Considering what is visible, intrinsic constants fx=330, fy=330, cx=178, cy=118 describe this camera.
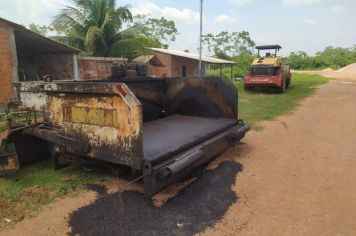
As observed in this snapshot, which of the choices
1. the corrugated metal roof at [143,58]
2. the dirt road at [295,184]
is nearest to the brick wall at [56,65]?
the corrugated metal roof at [143,58]

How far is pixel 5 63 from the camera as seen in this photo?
10.3 metres

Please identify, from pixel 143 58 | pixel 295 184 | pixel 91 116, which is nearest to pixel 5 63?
pixel 91 116

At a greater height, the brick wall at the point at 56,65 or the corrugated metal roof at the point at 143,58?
the corrugated metal roof at the point at 143,58

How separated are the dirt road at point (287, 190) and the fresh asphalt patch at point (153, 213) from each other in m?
0.11

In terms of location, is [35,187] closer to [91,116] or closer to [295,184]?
[91,116]

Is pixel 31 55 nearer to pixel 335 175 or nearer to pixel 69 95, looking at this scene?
pixel 69 95

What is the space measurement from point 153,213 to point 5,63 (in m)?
8.97

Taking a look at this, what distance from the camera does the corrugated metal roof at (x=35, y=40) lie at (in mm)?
10398

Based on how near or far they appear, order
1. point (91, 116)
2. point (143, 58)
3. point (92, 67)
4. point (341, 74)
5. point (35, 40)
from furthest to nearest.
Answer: point (341, 74) < point (143, 58) < point (92, 67) < point (35, 40) < point (91, 116)

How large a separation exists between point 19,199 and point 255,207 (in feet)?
8.83

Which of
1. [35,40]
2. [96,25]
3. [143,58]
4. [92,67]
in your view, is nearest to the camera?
[35,40]

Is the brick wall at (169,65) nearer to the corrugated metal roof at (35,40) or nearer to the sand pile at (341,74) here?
the corrugated metal roof at (35,40)

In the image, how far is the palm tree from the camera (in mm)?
18375

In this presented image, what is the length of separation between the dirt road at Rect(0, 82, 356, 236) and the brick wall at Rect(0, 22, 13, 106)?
305 inches
